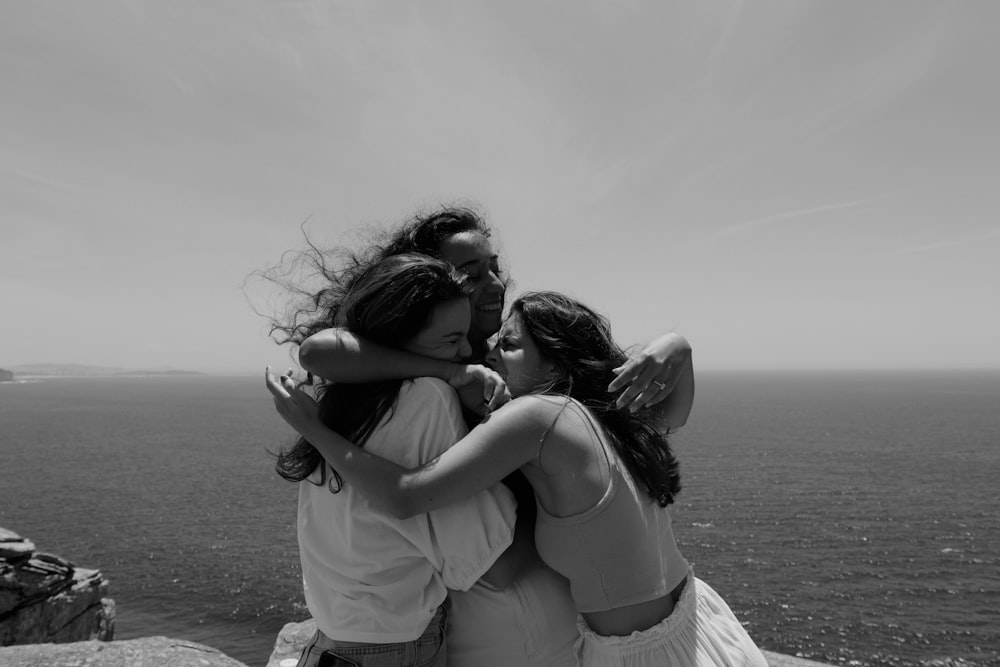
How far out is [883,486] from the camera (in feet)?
154

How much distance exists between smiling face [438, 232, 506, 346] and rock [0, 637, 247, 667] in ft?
18.0

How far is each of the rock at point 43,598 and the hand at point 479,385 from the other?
17284 mm

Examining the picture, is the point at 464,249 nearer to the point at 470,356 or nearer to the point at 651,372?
the point at 470,356

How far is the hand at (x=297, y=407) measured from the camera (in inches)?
104

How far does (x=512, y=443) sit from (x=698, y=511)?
135ft

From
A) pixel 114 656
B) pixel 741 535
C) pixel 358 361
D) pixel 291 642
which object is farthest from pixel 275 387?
pixel 741 535

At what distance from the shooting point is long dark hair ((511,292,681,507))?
8.79 ft

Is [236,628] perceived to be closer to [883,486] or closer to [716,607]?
[716,607]

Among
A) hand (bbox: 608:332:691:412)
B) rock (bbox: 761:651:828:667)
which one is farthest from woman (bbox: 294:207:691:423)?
rock (bbox: 761:651:828:667)

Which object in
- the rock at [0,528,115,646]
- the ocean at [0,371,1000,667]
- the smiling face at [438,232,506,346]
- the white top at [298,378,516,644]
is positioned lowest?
the ocean at [0,371,1000,667]

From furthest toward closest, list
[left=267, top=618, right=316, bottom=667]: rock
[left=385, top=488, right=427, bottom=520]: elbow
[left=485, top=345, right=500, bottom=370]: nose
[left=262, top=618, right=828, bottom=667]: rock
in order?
[left=267, top=618, right=316, bottom=667]: rock → [left=262, top=618, right=828, bottom=667]: rock → [left=485, top=345, right=500, bottom=370]: nose → [left=385, top=488, right=427, bottom=520]: elbow

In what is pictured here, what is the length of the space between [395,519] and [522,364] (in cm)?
102

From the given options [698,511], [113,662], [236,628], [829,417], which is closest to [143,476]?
[236,628]

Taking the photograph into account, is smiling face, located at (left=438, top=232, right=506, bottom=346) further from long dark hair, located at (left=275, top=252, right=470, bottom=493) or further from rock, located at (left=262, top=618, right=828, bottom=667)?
rock, located at (left=262, top=618, right=828, bottom=667)
